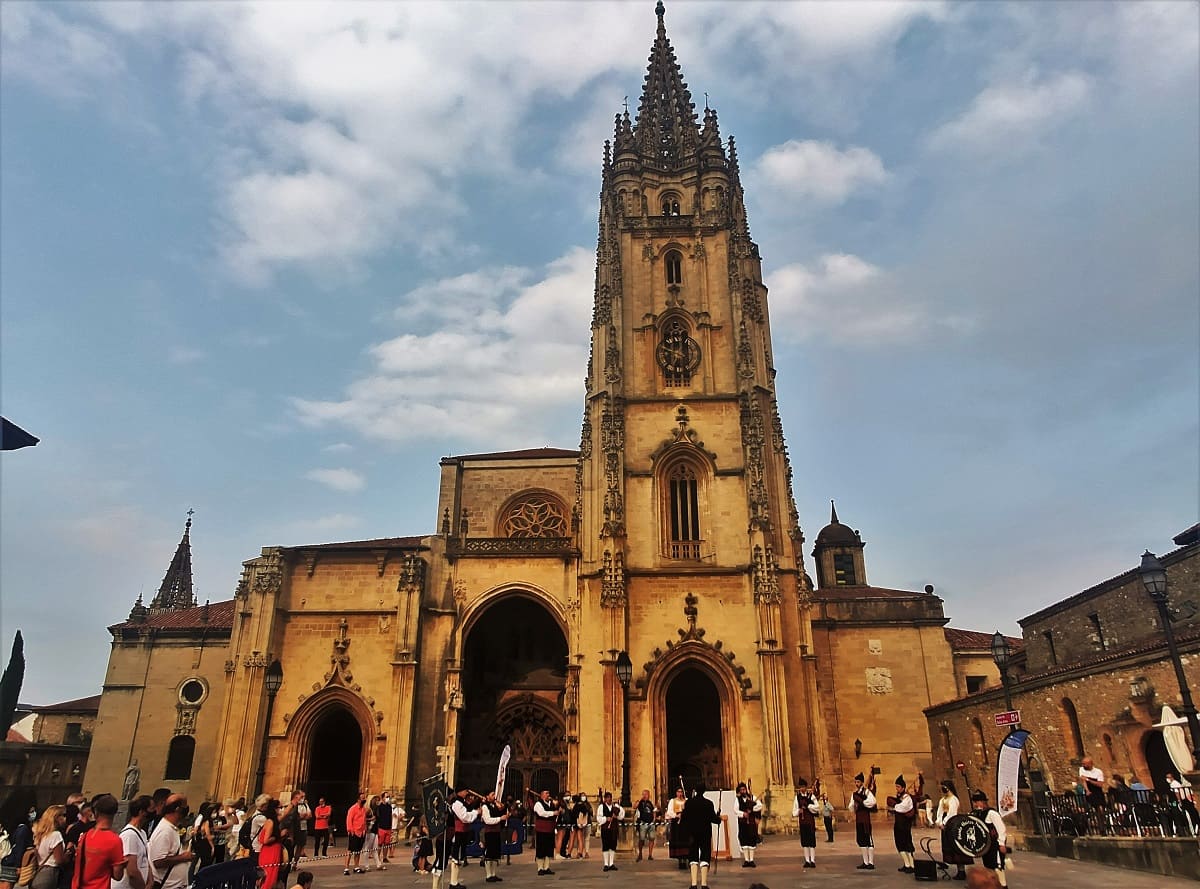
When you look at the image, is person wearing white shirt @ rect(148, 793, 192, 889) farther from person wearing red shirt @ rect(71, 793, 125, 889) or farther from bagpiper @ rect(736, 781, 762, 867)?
bagpiper @ rect(736, 781, 762, 867)

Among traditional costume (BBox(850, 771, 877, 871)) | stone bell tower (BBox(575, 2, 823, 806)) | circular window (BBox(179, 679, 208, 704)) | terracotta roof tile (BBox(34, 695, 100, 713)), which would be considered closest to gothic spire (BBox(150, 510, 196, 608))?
terracotta roof tile (BBox(34, 695, 100, 713))

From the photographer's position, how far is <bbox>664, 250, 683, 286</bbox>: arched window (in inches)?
1273

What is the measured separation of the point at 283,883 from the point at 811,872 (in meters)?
8.63

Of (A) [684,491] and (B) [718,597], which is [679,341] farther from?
(B) [718,597]

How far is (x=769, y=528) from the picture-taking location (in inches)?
1054

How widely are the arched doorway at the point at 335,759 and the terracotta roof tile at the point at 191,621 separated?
6506 mm

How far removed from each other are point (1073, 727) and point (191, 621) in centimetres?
3166

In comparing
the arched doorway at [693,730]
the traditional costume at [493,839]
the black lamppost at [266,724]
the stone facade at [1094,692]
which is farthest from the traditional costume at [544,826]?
the stone facade at [1094,692]

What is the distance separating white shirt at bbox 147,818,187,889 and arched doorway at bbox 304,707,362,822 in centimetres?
2060

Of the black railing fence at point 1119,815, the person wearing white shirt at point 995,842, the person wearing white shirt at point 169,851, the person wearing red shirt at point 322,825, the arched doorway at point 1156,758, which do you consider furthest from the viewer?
the person wearing red shirt at point 322,825

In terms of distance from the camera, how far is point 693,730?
89.7ft

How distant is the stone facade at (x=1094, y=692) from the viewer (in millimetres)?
17703

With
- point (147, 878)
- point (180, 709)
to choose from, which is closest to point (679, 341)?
point (180, 709)

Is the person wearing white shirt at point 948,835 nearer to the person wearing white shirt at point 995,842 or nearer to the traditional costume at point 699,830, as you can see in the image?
the person wearing white shirt at point 995,842
